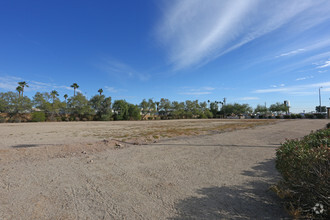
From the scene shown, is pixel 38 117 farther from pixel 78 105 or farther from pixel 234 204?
pixel 234 204

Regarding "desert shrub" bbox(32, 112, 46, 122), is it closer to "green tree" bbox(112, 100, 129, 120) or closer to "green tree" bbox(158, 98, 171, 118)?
"green tree" bbox(112, 100, 129, 120)

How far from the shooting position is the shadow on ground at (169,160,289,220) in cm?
268

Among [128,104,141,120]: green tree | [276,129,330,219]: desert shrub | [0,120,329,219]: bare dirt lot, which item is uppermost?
[128,104,141,120]: green tree

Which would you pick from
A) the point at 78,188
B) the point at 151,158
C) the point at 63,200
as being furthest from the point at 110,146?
the point at 63,200

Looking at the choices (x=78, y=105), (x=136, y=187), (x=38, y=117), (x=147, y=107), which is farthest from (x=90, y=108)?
(x=136, y=187)

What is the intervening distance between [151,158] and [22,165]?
4.56 metres

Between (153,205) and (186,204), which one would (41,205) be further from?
(186,204)

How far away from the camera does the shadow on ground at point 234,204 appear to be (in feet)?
8.78

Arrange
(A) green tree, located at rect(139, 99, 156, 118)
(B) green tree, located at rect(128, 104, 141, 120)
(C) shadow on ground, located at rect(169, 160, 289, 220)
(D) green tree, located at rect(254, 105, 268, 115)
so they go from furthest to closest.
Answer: (D) green tree, located at rect(254, 105, 268, 115), (A) green tree, located at rect(139, 99, 156, 118), (B) green tree, located at rect(128, 104, 141, 120), (C) shadow on ground, located at rect(169, 160, 289, 220)

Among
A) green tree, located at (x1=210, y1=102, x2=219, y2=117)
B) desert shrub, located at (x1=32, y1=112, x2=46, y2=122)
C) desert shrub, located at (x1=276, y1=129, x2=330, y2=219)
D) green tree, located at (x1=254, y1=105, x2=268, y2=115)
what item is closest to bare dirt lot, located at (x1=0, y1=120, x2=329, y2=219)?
desert shrub, located at (x1=276, y1=129, x2=330, y2=219)

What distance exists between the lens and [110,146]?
8195 mm

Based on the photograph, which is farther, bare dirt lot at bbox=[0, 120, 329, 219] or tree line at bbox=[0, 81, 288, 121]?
tree line at bbox=[0, 81, 288, 121]

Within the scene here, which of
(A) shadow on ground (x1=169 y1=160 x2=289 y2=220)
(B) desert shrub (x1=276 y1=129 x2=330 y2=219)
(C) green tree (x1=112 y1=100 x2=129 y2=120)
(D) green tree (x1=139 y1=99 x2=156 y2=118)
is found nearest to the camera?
(B) desert shrub (x1=276 y1=129 x2=330 y2=219)

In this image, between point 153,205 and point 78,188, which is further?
point 78,188
